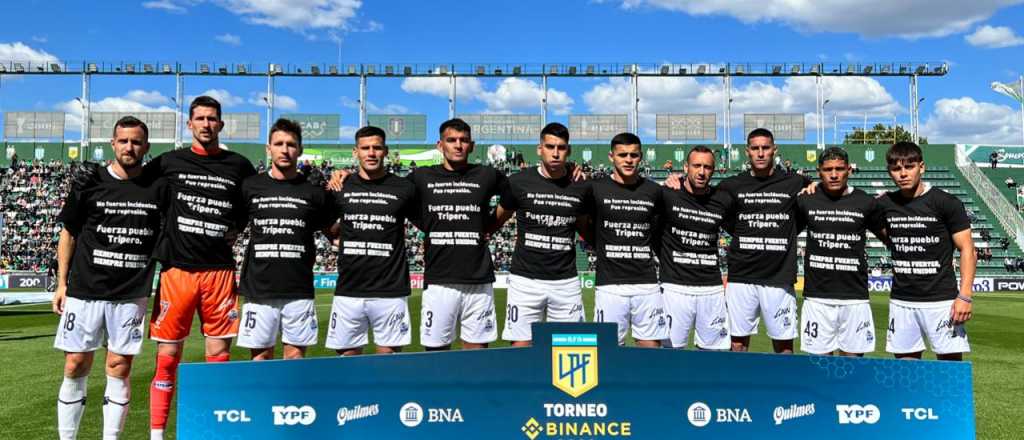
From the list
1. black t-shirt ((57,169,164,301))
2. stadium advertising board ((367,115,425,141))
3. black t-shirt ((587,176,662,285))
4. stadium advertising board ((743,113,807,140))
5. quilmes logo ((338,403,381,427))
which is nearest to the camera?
quilmes logo ((338,403,381,427))

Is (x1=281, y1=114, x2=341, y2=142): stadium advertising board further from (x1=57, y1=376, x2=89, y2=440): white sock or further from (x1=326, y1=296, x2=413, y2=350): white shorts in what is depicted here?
(x1=326, y1=296, x2=413, y2=350): white shorts

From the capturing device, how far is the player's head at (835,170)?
6.09 m

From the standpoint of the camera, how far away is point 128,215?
530cm

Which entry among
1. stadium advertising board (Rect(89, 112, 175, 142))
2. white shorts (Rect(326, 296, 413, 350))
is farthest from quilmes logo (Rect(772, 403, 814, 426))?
stadium advertising board (Rect(89, 112, 175, 142))

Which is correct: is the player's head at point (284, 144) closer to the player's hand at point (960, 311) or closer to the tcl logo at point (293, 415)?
the tcl logo at point (293, 415)

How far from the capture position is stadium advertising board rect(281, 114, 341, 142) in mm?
53406

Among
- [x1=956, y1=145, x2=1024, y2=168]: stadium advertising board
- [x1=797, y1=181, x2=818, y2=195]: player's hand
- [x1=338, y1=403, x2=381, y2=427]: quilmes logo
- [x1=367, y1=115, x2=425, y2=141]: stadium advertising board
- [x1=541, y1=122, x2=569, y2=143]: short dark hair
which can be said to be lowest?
[x1=338, y1=403, x2=381, y2=427]: quilmes logo

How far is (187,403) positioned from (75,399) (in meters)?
3.73

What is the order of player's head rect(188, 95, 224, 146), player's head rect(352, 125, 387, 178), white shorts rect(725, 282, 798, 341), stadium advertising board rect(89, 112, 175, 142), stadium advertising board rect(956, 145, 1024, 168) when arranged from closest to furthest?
player's head rect(188, 95, 224, 146) < player's head rect(352, 125, 387, 178) < white shorts rect(725, 282, 798, 341) < stadium advertising board rect(956, 145, 1024, 168) < stadium advertising board rect(89, 112, 175, 142)

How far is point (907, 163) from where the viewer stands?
18.9 feet

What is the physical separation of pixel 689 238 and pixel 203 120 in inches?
178

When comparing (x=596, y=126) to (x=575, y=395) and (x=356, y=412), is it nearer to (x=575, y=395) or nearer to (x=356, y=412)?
(x=575, y=395)

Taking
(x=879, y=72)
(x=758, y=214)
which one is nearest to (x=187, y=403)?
(x=758, y=214)

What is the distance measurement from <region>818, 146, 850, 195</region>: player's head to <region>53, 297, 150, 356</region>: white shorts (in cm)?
622
